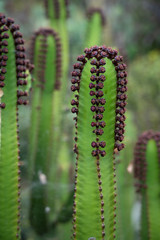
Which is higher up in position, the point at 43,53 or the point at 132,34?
the point at 132,34

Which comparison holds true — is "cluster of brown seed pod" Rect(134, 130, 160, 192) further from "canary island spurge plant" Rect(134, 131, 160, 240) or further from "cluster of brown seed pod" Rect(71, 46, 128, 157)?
"cluster of brown seed pod" Rect(71, 46, 128, 157)

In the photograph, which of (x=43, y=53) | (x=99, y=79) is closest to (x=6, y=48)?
(x=99, y=79)

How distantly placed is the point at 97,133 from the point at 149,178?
0.82 m

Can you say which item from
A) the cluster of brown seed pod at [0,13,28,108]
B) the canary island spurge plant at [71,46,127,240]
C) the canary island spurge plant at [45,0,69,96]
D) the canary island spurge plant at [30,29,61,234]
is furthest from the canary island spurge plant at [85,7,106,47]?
the canary island spurge plant at [71,46,127,240]

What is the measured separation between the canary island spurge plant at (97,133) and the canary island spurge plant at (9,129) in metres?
0.30

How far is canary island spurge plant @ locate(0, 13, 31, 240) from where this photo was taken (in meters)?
1.53

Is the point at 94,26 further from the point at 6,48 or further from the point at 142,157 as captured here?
the point at 6,48

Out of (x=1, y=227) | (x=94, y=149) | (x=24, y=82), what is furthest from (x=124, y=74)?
(x=1, y=227)

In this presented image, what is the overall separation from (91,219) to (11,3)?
458 inches

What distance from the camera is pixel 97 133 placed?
1.36m

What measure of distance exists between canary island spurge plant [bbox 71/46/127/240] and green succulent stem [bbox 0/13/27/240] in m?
0.30

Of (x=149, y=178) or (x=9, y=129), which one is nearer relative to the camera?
(x=9, y=129)

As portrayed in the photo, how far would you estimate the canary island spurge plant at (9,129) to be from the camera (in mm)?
1527

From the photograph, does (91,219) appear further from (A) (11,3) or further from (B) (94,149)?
(A) (11,3)
